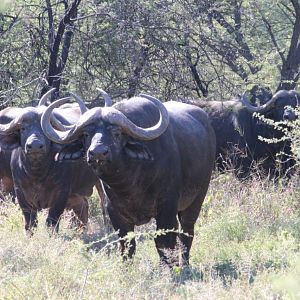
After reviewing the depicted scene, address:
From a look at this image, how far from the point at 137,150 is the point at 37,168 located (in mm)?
2436

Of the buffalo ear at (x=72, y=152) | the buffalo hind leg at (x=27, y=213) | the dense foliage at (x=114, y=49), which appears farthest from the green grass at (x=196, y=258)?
the dense foliage at (x=114, y=49)

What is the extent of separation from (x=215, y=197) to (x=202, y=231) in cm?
155

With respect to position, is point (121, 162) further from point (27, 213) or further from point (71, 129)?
point (27, 213)

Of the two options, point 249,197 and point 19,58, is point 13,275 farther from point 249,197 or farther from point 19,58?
point 19,58

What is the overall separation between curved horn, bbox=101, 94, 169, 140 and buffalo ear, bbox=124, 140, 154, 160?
0.07 metres

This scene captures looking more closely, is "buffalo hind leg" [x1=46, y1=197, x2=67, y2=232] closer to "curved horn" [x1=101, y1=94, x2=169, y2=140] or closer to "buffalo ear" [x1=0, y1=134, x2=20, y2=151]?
"buffalo ear" [x1=0, y1=134, x2=20, y2=151]

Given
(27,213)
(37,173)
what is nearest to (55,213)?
(27,213)

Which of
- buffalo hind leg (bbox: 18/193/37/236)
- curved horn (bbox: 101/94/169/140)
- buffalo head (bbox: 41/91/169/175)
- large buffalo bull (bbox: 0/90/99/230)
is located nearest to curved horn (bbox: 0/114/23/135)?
large buffalo bull (bbox: 0/90/99/230)

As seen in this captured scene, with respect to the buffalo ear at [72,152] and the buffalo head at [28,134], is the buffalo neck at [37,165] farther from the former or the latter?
the buffalo ear at [72,152]

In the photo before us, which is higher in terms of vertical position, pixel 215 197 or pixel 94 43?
pixel 94 43

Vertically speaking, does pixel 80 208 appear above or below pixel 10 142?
below

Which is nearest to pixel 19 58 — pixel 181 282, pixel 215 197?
pixel 215 197

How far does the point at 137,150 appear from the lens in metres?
7.33

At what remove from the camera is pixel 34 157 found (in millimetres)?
9258
